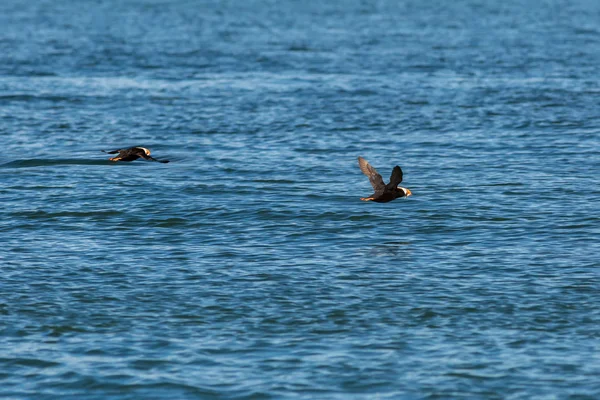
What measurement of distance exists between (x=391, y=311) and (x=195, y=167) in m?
15.3

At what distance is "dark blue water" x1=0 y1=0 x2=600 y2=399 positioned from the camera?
1630 centimetres

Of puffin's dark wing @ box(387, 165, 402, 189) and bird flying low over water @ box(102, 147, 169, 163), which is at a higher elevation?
bird flying low over water @ box(102, 147, 169, 163)

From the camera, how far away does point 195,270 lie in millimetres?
→ 21641

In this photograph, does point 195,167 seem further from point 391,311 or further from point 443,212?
point 391,311

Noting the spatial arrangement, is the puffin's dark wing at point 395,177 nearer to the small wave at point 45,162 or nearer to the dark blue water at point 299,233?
the dark blue water at point 299,233

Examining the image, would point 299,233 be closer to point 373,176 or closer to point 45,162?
point 373,176

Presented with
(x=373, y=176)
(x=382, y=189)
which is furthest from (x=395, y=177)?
(x=373, y=176)

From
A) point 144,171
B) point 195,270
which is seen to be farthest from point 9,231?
point 144,171

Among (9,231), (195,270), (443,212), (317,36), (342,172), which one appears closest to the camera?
(195,270)

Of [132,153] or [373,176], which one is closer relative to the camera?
[373,176]

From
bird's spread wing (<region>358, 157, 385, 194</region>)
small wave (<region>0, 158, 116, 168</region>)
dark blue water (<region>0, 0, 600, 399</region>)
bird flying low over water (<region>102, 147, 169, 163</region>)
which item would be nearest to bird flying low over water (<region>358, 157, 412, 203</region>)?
bird's spread wing (<region>358, 157, 385, 194</region>)

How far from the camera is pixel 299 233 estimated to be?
81.6ft

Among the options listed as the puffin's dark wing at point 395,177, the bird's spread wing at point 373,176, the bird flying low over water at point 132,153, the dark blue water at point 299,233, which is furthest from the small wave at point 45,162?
the puffin's dark wing at point 395,177

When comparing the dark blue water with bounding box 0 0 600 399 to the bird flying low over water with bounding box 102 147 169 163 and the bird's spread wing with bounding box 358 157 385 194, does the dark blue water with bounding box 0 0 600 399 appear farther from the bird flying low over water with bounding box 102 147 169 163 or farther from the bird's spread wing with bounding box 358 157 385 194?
the bird's spread wing with bounding box 358 157 385 194
